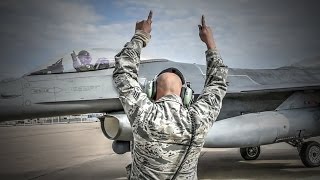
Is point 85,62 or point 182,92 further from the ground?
point 85,62

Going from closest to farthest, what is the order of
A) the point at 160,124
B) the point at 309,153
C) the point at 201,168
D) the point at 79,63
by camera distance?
the point at 160,124
the point at 79,63
the point at 309,153
the point at 201,168

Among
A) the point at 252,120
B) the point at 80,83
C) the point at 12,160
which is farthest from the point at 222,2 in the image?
the point at 12,160

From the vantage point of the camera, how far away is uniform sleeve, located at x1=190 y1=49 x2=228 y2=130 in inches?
61.3

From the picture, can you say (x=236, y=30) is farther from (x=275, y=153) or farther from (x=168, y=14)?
(x=275, y=153)

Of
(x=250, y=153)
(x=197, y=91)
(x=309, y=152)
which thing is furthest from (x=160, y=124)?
(x=250, y=153)

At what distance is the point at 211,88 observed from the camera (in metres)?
1.66

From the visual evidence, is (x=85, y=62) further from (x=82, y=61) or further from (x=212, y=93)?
(x=212, y=93)

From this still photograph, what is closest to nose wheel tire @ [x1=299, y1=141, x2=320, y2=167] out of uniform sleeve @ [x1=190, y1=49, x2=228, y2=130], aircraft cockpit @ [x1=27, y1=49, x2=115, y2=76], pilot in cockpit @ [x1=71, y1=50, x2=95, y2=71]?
aircraft cockpit @ [x1=27, y1=49, x2=115, y2=76]

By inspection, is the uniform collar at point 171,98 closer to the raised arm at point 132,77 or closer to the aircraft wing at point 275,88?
the raised arm at point 132,77

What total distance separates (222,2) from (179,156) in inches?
284

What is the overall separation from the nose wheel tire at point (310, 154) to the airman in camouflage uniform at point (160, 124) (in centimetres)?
583

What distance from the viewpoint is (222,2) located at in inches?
326

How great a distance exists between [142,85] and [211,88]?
14.4 ft

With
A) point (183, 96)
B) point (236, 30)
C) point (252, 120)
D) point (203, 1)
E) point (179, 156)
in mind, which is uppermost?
point (203, 1)
